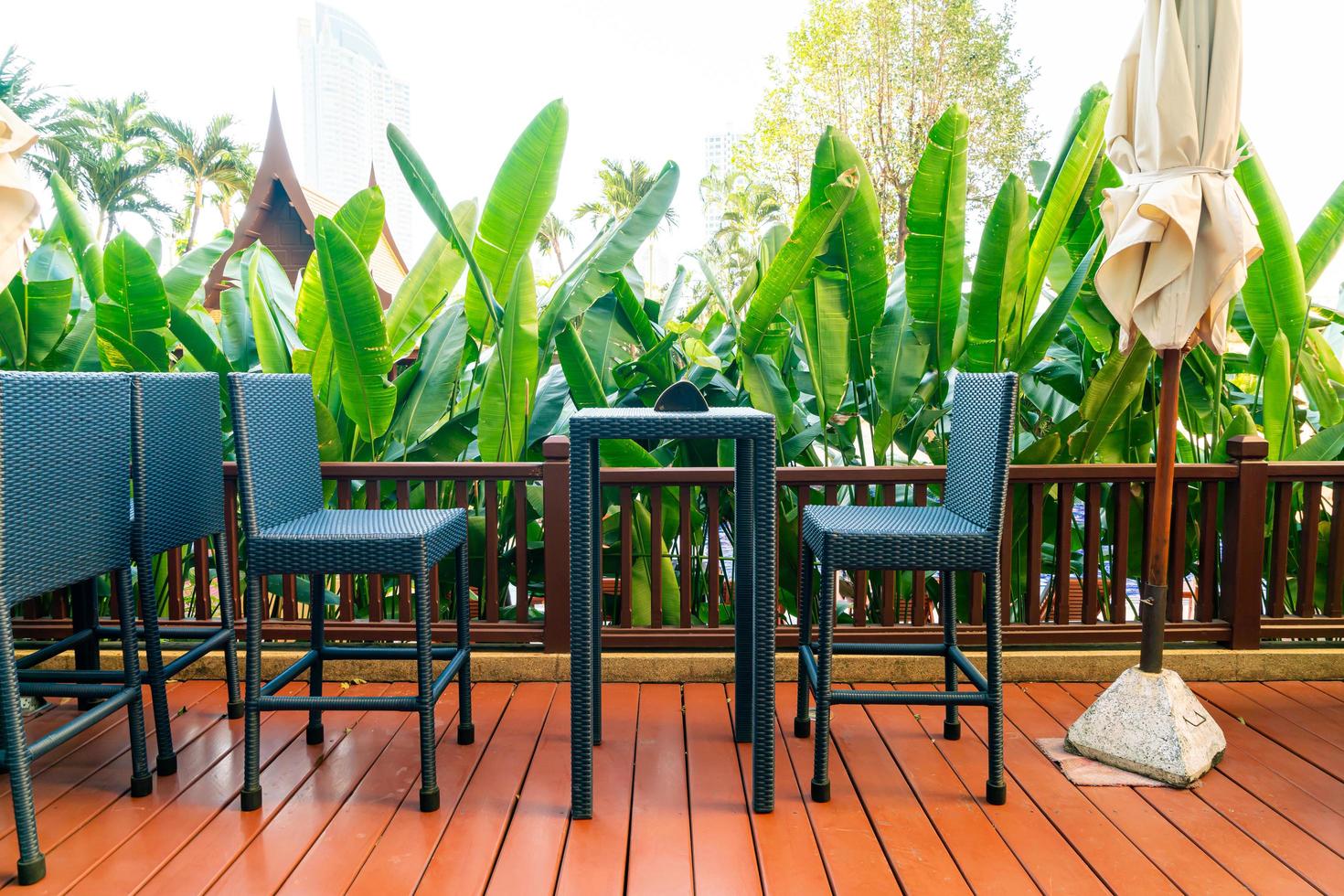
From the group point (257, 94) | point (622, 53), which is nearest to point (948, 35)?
point (622, 53)

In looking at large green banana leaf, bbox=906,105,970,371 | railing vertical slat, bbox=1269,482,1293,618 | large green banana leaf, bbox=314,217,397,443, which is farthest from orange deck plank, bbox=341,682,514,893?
railing vertical slat, bbox=1269,482,1293,618

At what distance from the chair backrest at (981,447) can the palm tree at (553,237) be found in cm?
3756

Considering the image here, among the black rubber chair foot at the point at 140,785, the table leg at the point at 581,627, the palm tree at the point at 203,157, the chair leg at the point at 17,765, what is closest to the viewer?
the chair leg at the point at 17,765

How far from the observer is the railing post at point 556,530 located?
2469 mm

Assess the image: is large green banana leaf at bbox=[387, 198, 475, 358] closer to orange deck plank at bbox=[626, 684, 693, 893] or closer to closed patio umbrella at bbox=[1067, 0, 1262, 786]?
orange deck plank at bbox=[626, 684, 693, 893]

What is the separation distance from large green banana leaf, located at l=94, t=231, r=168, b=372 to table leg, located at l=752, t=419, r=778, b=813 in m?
2.06

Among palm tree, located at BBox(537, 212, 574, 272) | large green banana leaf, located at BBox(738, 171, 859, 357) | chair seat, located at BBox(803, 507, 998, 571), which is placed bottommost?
chair seat, located at BBox(803, 507, 998, 571)

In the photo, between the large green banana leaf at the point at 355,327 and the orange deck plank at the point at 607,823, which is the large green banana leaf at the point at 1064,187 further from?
the large green banana leaf at the point at 355,327

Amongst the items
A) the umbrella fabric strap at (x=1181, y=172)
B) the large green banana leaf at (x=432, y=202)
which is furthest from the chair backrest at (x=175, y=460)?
the umbrella fabric strap at (x=1181, y=172)

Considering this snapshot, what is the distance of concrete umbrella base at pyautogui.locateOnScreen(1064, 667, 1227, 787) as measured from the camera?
1946mm

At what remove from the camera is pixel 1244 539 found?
2547 mm

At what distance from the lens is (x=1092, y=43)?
27.6 meters

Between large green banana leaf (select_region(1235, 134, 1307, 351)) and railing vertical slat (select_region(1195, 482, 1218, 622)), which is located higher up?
large green banana leaf (select_region(1235, 134, 1307, 351))

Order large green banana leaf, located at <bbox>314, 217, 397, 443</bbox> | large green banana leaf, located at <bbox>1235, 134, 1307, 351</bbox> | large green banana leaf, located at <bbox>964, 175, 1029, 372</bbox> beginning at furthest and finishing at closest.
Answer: large green banana leaf, located at <bbox>1235, 134, 1307, 351</bbox>
large green banana leaf, located at <bbox>964, 175, 1029, 372</bbox>
large green banana leaf, located at <bbox>314, 217, 397, 443</bbox>
